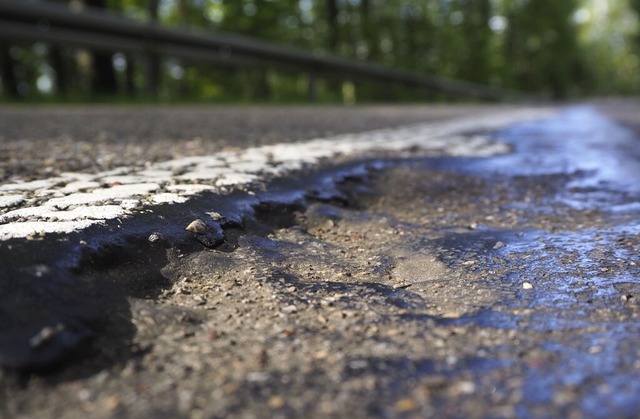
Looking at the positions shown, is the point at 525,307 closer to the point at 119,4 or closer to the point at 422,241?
the point at 422,241

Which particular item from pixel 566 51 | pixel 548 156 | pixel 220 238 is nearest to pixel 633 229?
pixel 220 238

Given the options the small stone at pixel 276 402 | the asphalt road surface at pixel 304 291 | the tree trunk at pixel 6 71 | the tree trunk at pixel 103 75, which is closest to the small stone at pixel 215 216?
the asphalt road surface at pixel 304 291

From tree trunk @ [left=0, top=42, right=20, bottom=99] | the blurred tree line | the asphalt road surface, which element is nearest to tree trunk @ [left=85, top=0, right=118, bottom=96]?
the blurred tree line

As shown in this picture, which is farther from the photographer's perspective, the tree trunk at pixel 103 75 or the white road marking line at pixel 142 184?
the tree trunk at pixel 103 75

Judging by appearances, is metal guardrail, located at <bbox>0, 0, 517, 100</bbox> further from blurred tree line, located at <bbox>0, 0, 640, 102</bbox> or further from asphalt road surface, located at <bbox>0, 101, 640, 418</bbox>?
asphalt road surface, located at <bbox>0, 101, 640, 418</bbox>

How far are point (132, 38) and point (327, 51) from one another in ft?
40.6

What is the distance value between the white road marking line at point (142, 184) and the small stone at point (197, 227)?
0.57 feet

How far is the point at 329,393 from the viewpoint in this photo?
97 centimetres

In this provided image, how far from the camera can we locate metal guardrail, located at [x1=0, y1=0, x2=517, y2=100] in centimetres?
701

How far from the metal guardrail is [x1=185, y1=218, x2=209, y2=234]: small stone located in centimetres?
628

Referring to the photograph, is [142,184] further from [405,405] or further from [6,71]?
[6,71]

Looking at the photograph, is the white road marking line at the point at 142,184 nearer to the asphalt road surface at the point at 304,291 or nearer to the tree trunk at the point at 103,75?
the asphalt road surface at the point at 304,291

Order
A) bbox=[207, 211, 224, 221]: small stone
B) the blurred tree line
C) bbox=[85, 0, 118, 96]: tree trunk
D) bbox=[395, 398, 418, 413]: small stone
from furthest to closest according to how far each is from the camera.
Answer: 1. the blurred tree line
2. bbox=[85, 0, 118, 96]: tree trunk
3. bbox=[207, 211, 224, 221]: small stone
4. bbox=[395, 398, 418, 413]: small stone

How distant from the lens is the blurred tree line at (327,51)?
1124 cm
